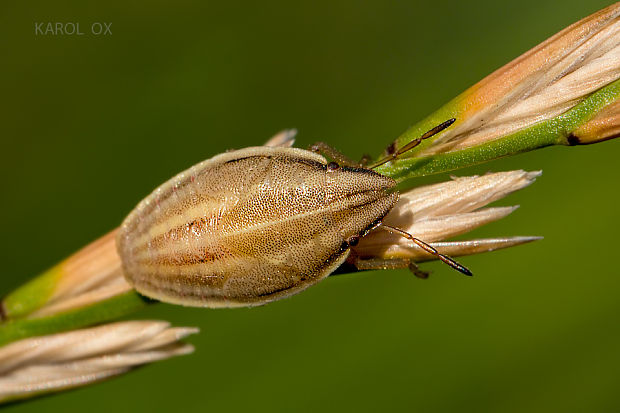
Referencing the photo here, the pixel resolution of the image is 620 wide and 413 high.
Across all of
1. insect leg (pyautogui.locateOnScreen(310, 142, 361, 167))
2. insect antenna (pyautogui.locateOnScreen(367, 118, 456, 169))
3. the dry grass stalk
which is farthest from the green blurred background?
insect antenna (pyautogui.locateOnScreen(367, 118, 456, 169))

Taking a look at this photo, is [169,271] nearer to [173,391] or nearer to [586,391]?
[173,391]

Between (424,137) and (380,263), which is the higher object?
(424,137)

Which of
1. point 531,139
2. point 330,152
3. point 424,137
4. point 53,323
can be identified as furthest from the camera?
point 330,152

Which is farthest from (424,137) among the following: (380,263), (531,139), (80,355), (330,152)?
(80,355)

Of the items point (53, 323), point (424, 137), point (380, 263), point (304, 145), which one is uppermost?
point (304, 145)

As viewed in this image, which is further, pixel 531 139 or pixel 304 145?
pixel 304 145

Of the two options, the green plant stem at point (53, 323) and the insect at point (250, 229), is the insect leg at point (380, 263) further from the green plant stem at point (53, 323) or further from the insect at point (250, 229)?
the green plant stem at point (53, 323)

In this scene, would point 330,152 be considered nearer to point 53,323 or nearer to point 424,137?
point 424,137

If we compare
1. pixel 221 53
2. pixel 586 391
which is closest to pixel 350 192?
pixel 586 391

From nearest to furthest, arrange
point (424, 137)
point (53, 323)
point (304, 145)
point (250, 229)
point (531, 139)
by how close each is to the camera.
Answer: point (531, 139), point (424, 137), point (53, 323), point (250, 229), point (304, 145)

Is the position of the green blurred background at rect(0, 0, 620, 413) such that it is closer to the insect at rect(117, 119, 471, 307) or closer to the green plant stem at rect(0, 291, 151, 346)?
the insect at rect(117, 119, 471, 307)
